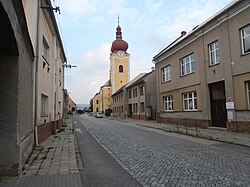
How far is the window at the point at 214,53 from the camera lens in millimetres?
18781

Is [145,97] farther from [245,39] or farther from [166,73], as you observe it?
[245,39]

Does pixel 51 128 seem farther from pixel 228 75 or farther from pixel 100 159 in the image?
pixel 228 75

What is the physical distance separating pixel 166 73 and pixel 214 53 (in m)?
9.54

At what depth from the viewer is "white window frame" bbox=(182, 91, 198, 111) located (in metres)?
22.1

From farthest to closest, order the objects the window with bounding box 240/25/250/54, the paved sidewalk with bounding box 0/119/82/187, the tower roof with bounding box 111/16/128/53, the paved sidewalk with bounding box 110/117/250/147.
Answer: the tower roof with bounding box 111/16/128/53 → the window with bounding box 240/25/250/54 → the paved sidewalk with bounding box 110/117/250/147 → the paved sidewalk with bounding box 0/119/82/187

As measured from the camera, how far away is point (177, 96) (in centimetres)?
2508

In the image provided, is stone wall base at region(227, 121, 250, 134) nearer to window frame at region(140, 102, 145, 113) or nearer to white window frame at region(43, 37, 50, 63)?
white window frame at region(43, 37, 50, 63)

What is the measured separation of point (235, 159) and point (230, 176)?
7.94ft

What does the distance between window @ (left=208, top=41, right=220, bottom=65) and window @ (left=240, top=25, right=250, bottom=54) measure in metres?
2.60

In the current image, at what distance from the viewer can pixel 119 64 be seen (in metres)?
71.2

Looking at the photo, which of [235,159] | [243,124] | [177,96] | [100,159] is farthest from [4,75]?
[177,96]

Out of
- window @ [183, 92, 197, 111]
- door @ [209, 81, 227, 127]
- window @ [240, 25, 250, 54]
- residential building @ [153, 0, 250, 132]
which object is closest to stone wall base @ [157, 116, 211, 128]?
residential building @ [153, 0, 250, 132]

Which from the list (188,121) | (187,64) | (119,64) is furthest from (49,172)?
(119,64)

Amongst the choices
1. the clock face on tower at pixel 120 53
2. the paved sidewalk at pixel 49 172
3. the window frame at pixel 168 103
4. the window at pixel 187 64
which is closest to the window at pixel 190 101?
the window at pixel 187 64
